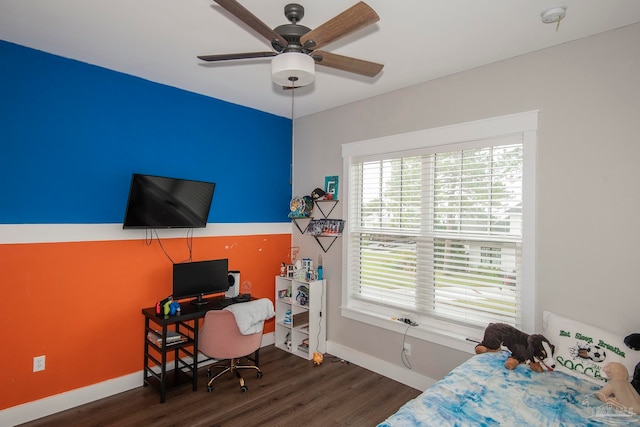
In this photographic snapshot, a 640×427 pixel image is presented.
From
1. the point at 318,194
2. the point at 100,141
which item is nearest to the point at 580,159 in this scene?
the point at 318,194

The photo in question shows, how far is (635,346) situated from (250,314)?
8.88 feet

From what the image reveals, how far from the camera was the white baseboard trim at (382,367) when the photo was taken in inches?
128

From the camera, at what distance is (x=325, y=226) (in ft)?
13.2

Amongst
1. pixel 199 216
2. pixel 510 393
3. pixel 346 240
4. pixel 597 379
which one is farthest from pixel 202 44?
pixel 597 379

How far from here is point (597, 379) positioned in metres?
2.14

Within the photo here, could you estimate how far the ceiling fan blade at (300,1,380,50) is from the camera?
1.52 m

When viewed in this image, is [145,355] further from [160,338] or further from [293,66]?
[293,66]

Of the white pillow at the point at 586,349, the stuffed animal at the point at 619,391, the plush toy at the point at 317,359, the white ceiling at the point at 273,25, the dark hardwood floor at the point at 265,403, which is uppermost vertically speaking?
the white ceiling at the point at 273,25

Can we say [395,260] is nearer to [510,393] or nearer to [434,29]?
[510,393]

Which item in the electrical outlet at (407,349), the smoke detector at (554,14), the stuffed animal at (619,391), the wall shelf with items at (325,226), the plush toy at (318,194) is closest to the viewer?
the stuffed animal at (619,391)

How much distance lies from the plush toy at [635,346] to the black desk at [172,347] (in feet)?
9.65

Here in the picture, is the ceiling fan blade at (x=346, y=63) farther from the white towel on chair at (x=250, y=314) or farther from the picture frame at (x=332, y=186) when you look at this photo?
the white towel on chair at (x=250, y=314)

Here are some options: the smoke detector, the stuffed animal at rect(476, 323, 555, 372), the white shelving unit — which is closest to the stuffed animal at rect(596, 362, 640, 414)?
the stuffed animal at rect(476, 323, 555, 372)

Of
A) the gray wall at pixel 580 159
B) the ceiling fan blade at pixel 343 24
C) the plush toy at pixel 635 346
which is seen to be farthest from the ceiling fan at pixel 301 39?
the plush toy at pixel 635 346
